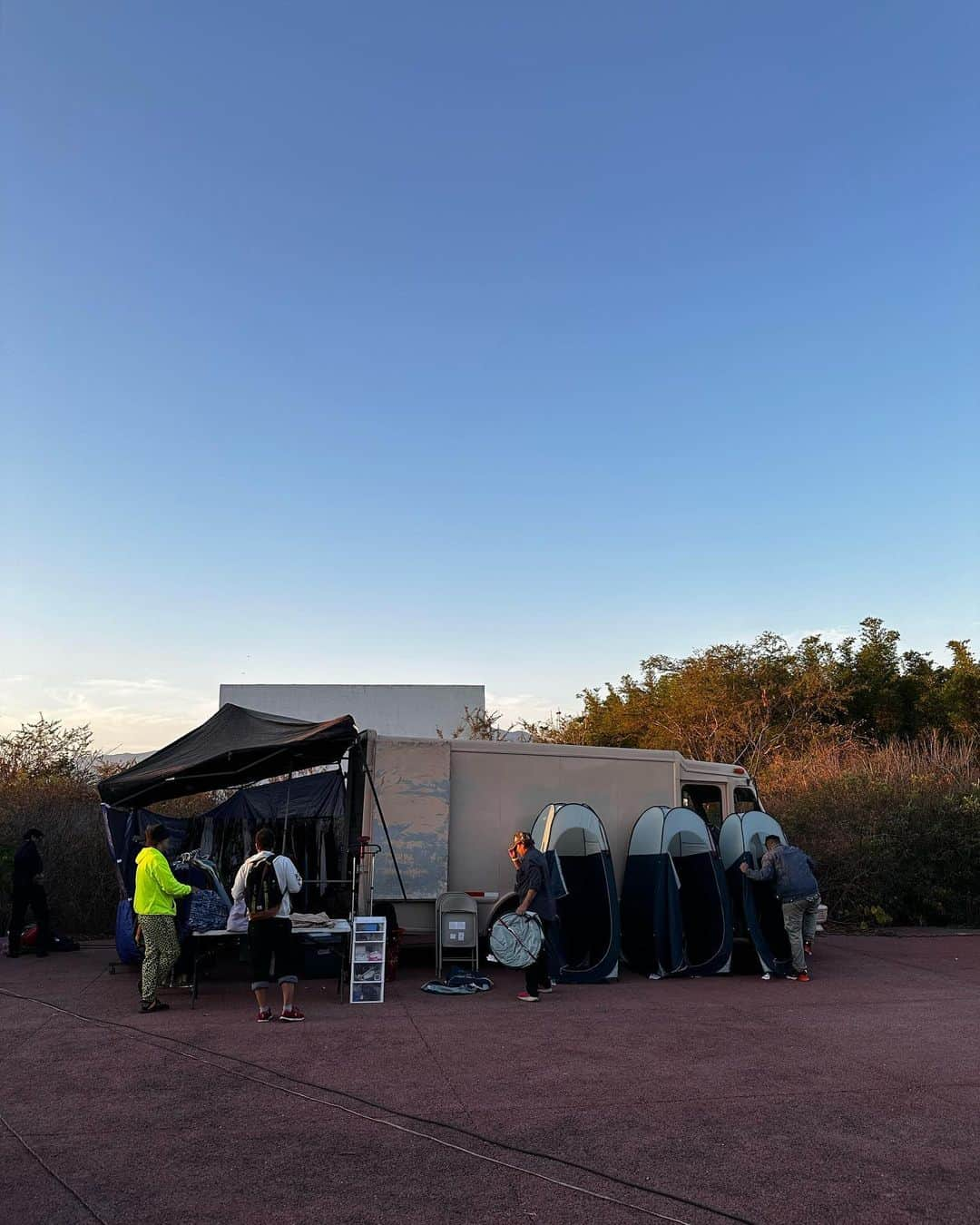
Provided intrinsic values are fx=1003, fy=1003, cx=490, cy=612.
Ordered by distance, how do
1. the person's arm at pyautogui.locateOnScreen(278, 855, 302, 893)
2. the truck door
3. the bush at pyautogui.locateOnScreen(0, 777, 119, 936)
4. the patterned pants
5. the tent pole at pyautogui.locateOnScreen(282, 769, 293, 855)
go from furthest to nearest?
the bush at pyautogui.locateOnScreen(0, 777, 119, 936) → the tent pole at pyautogui.locateOnScreen(282, 769, 293, 855) → the truck door → the patterned pants → the person's arm at pyautogui.locateOnScreen(278, 855, 302, 893)

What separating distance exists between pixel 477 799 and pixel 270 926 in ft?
Answer: 13.2

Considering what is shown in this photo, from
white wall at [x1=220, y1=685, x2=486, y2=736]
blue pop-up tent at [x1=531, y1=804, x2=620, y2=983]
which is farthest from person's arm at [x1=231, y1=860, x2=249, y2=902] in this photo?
white wall at [x1=220, y1=685, x2=486, y2=736]

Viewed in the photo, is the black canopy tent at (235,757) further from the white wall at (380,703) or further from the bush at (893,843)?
the white wall at (380,703)

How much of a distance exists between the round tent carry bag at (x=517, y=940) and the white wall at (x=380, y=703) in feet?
81.2

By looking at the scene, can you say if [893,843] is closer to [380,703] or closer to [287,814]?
[287,814]

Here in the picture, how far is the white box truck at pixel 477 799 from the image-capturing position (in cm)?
1177

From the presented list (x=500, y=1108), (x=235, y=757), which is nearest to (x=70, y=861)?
(x=235, y=757)

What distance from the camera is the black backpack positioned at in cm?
875

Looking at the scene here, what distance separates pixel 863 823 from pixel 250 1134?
13.8m

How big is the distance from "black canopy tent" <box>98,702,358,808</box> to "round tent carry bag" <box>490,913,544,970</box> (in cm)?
260

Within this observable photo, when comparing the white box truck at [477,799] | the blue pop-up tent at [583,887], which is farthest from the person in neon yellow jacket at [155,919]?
the blue pop-up tent at [583,887]

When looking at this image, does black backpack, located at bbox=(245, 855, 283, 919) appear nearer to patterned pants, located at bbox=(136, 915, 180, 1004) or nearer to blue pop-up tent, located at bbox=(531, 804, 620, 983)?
patterned pants, located at bbox=(136, 915, 180, 1004)

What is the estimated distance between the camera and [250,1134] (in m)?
5.50

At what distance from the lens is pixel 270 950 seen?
8766 millimetres
